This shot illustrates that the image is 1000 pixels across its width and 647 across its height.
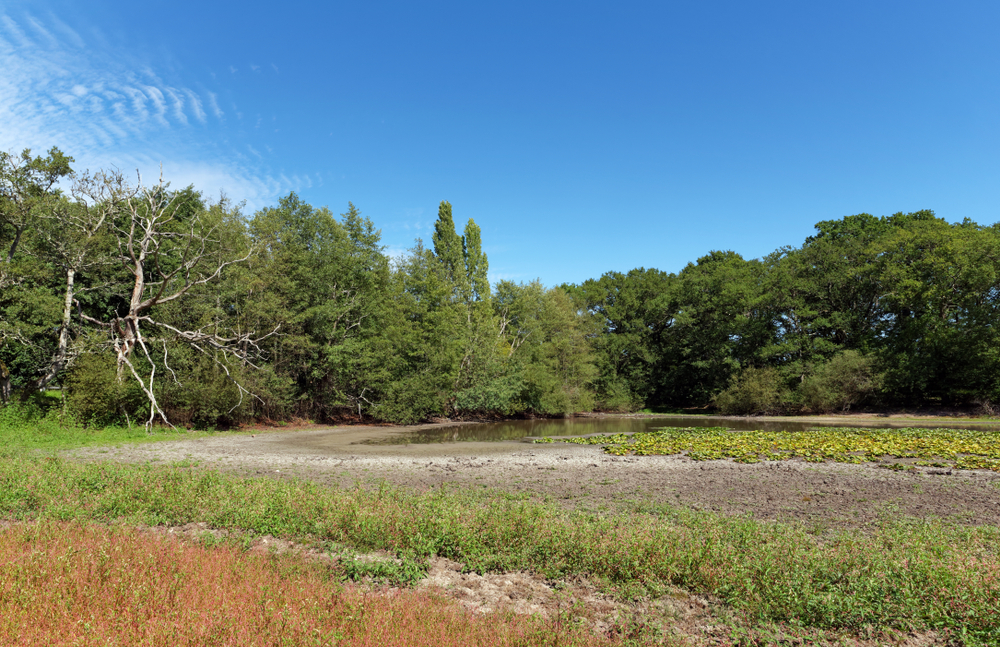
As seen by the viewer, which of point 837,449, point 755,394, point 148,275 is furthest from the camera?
point 755,394

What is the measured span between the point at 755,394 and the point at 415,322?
35.6m

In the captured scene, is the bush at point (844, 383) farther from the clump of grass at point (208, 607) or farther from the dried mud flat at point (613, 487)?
the clump of grass at point (208, 607)

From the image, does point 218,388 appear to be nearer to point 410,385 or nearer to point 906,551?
point 410,385

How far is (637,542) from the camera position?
7.06 m

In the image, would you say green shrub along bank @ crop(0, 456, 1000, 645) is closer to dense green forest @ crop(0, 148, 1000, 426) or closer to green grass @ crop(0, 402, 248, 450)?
green grass @ crop(0, 402, 248, 450)

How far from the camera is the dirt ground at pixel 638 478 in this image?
10742 mm

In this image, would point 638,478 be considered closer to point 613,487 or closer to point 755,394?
point 613,487

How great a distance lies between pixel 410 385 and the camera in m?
41.1

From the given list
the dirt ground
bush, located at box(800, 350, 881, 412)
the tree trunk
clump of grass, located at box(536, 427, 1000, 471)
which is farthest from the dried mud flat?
bush, located at box(800, 350, 881, 412)

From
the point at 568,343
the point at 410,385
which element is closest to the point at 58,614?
the point at 410,385

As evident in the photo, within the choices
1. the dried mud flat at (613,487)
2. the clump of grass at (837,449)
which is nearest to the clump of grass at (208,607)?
the dried mud flat at (613,487)

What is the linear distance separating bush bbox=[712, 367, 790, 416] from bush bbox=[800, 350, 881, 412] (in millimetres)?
3208

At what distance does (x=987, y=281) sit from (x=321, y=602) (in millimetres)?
58517

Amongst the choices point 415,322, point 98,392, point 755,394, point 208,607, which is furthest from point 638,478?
point 755,394
